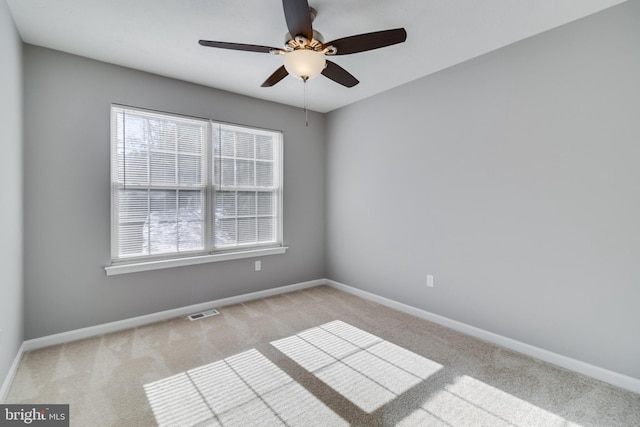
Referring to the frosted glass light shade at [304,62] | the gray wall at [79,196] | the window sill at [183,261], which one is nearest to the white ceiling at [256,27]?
the gray wall at [79,196]

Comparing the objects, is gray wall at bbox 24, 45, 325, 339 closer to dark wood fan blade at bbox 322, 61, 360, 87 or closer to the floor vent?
the floor vent

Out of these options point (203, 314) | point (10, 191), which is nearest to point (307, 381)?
point (203, 314)

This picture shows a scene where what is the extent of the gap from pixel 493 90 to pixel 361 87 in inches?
54.6

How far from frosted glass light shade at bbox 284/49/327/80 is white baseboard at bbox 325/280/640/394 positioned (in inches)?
104

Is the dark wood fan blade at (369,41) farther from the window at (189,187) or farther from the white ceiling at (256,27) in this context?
the window at (189,187)

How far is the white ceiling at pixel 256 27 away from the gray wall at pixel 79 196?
0.22 metres

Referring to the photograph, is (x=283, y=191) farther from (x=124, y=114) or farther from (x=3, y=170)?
(x=3, y=170)

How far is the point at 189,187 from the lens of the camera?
325 centimetres

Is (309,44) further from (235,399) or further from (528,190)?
(235,399)

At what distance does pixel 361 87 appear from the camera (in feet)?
11.1

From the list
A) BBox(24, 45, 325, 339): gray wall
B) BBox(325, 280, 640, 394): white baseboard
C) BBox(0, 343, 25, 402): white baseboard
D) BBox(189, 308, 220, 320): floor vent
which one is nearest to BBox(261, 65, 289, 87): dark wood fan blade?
BBox(24, 45, 325, 339): gray wall

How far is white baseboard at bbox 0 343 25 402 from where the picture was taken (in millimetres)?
1842

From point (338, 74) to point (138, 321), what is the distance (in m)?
3.06

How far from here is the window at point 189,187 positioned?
9.50 feet
